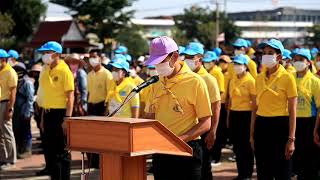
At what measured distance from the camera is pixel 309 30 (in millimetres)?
76688

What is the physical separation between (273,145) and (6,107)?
4.72 m

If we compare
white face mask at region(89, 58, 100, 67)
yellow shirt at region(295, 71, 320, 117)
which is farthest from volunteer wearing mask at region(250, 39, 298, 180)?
white face mask at region(89, 58, 100, 67)

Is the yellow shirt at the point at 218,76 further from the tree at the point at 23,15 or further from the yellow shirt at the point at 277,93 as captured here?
the tree at the point at 23,15

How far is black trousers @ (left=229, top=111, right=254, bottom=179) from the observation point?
864 centimetres

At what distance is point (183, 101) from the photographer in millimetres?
4590

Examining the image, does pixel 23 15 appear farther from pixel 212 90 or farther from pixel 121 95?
pixel 212 90

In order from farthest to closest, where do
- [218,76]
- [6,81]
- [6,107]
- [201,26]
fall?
[201,26] < [218,76] < [6,107] < [6,81]

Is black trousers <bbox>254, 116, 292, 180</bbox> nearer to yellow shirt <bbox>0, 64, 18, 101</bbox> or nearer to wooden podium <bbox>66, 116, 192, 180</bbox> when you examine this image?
wooden podium <bbox>66, 116, 192, 180</bbox>

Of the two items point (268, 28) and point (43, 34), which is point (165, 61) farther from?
point (268, 28)

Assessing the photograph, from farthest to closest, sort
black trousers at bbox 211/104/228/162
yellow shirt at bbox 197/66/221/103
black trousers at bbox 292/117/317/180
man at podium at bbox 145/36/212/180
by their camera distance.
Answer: black trousers at bbox 211/104/228/162 → black trousers at bbox 292/117/317/180 → yellow shirt at bbox 197/66/221/103 → man at podium at bbox 145/36/212/180

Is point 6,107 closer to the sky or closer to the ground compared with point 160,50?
closer to the ground

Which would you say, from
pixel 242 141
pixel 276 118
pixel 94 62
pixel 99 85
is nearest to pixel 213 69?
pixel 242 141

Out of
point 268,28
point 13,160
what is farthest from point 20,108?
point 268,28

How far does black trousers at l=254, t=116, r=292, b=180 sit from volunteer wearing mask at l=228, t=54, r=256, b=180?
2227mm
